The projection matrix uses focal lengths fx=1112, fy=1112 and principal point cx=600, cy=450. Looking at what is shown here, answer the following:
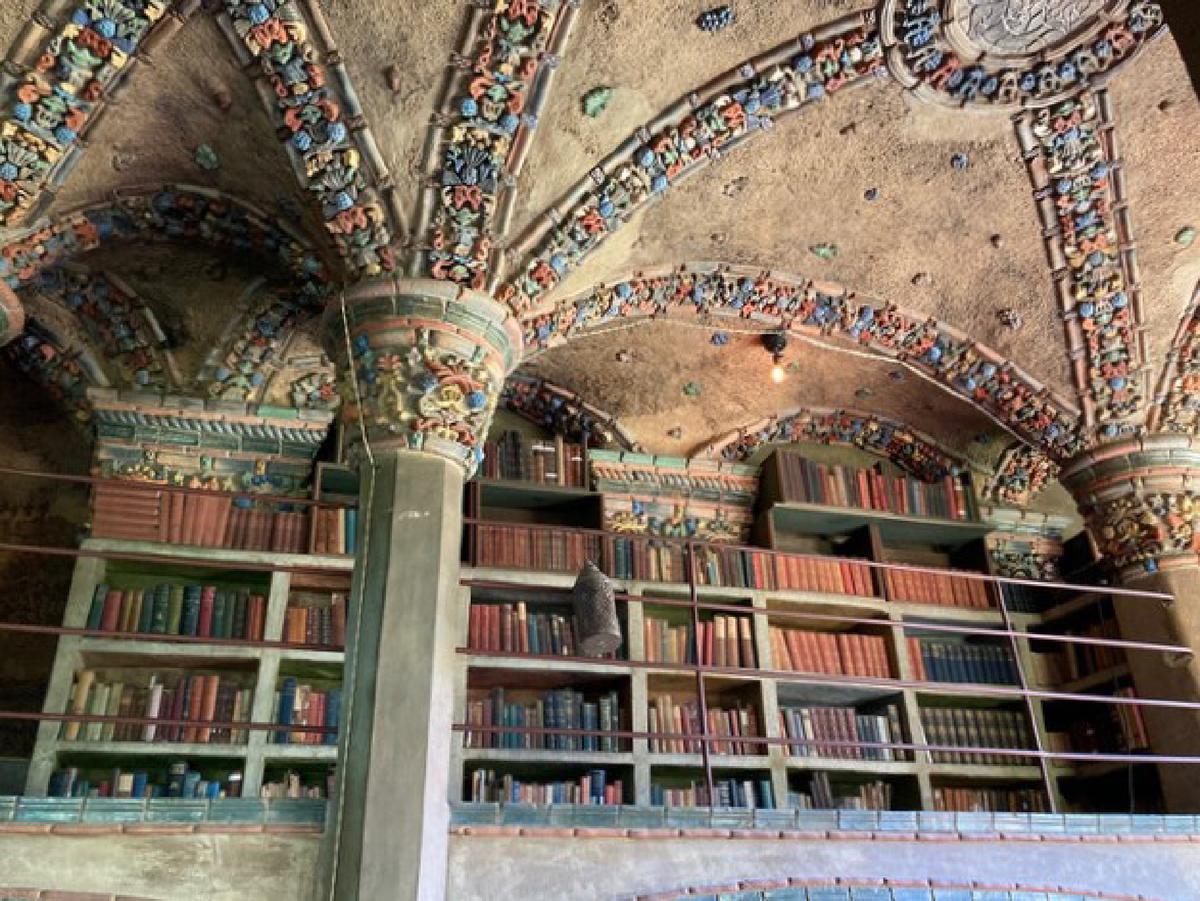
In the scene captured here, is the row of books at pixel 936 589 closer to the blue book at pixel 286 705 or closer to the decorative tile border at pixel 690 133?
the decorative tile border at pixel 690 133

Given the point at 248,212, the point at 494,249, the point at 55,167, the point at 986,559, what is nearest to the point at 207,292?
the point at 248,212

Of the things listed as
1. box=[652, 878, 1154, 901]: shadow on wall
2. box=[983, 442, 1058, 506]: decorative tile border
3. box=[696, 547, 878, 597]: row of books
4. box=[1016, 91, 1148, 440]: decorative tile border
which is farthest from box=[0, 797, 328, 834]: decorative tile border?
box=[983, 442, 1058, 506]: decorative tile border

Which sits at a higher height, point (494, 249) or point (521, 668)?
point (494, 249)

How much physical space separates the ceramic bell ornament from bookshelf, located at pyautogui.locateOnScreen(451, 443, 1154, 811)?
0.90 metres

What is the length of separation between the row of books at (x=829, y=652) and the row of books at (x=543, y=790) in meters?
1.16

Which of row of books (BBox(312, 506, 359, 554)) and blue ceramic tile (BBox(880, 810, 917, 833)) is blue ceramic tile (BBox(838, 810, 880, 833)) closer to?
blue ceramic tile (BBox(880, 810, 917, 833))

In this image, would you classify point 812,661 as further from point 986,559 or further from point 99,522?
point 99,522

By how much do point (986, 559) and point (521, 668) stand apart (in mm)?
3128

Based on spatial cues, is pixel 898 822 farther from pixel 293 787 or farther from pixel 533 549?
pixel 293 787

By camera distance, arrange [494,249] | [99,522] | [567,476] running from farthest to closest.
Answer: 1. [567,476]
2. [99,522]
3. [494,249]

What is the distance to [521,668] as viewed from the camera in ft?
18.0

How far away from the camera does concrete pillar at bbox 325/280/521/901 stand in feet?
11.8

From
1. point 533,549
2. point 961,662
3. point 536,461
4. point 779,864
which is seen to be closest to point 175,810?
point 779,864

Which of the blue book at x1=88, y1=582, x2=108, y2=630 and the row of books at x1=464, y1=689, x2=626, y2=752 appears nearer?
the blue book at x1=88, y1=582, x2=108, y2=630
